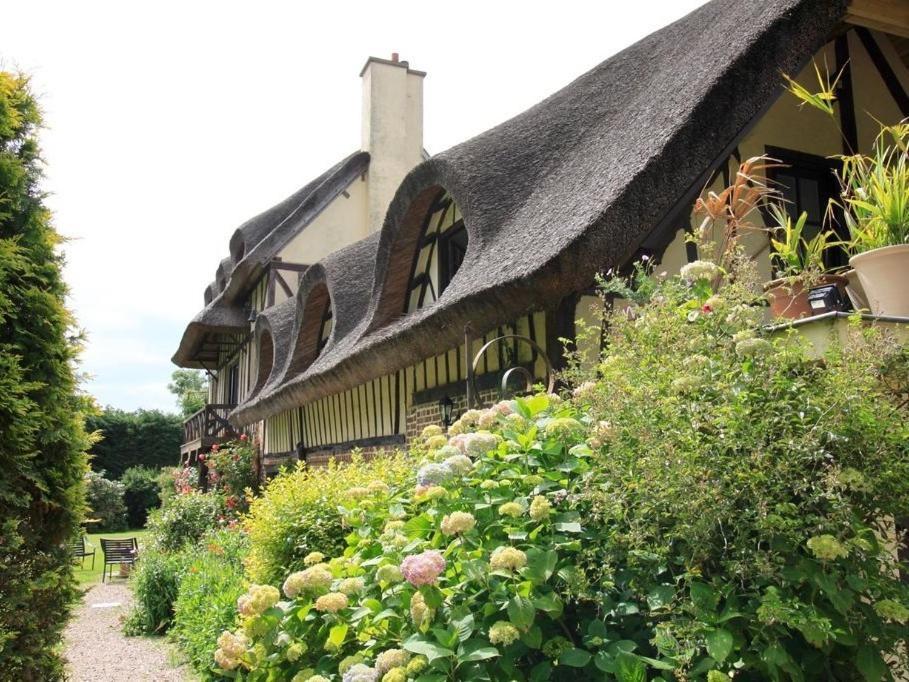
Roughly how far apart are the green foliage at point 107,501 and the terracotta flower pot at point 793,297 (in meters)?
26.4

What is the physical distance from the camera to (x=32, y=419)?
13.0 feet

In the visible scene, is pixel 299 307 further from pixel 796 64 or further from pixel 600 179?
pixel 796 64

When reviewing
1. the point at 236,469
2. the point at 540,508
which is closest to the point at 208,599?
the point at 540,508

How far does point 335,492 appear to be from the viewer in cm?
458

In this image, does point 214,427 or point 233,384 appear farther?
point 233,384

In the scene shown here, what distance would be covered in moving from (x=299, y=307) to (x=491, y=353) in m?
6.40

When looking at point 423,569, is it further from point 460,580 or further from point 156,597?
point 156,597

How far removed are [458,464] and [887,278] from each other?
6.31 feet

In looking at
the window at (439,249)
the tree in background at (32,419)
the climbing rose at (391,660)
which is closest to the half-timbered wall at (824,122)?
the window at (439,249)

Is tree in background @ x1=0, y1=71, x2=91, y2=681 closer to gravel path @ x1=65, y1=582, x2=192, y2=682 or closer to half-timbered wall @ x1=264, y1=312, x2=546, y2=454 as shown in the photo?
gravel path @ x1=65, y1=582, x2=192, y2=682

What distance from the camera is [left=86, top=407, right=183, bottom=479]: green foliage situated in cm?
3045

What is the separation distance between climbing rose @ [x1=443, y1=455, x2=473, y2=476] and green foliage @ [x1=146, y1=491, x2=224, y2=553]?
10.1m

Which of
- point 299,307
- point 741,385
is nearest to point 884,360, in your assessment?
point 741,385

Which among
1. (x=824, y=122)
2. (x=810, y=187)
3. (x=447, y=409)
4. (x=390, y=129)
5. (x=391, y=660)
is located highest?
(x=390, y=129)
